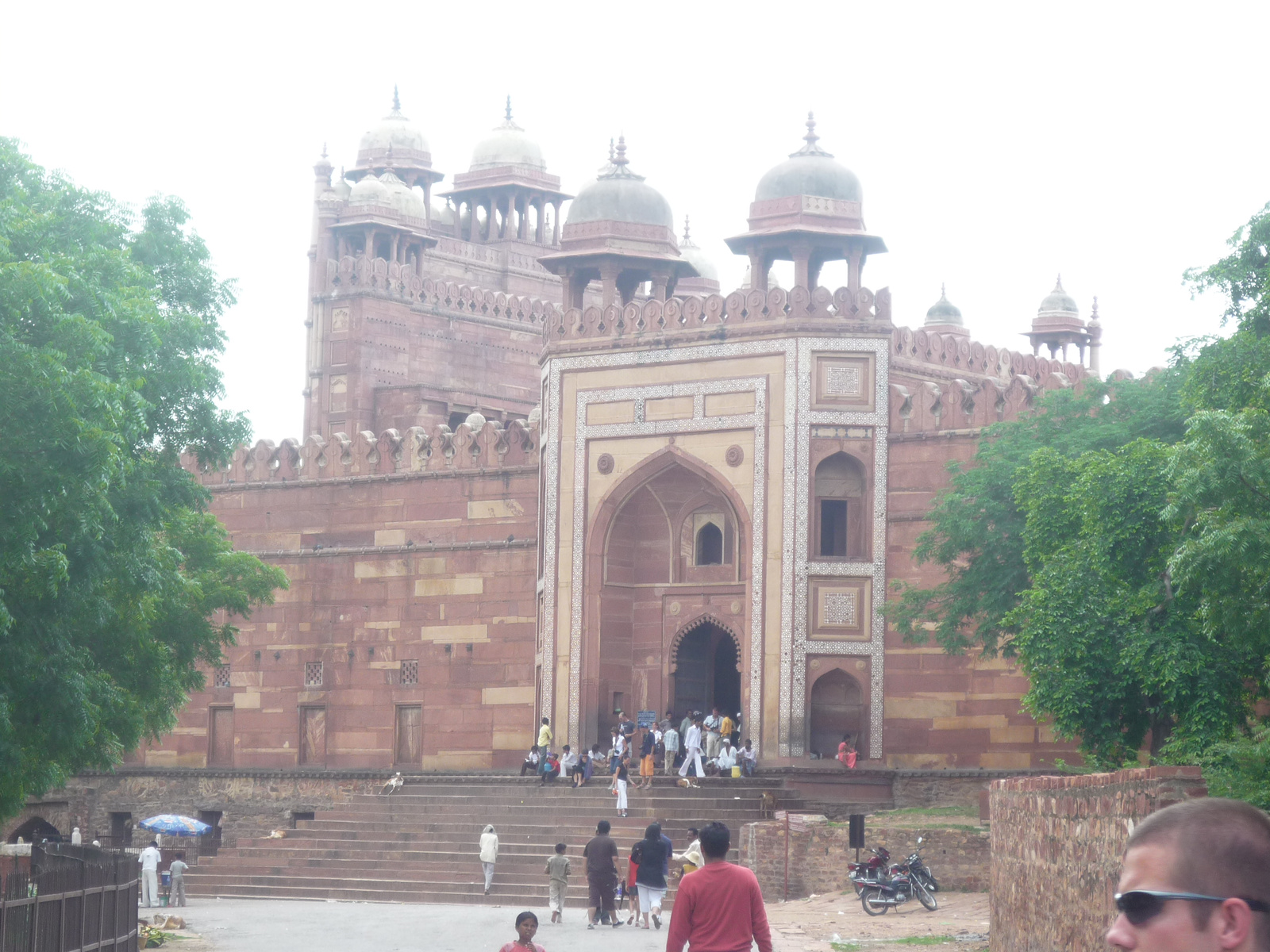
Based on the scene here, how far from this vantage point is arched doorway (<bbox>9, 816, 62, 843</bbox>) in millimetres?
29219

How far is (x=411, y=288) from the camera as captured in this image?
32.4 metres

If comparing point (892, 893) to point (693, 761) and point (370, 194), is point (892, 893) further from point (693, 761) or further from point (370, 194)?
point (370, 194)

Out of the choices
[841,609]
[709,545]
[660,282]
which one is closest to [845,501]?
[841,609]

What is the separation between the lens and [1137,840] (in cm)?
240

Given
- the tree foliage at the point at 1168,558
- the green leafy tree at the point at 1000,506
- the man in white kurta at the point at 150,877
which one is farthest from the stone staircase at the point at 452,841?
the tree foliage at the point at 1168,558

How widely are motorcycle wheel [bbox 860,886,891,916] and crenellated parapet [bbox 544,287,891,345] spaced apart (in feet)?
28.0

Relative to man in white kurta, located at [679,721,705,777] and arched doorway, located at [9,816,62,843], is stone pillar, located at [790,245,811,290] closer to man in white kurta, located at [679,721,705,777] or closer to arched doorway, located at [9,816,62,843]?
man in white kurta, located at [679,721,705,777]

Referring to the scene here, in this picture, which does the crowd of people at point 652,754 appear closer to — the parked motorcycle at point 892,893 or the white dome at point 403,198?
the parked motorcycle at point 892,893

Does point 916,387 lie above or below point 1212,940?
above

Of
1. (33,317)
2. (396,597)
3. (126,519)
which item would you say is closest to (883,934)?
(126,519)

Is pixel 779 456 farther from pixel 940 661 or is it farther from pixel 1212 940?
pixel 1212 940

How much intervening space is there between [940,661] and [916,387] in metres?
3.40

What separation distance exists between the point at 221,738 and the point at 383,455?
4797 millimetres

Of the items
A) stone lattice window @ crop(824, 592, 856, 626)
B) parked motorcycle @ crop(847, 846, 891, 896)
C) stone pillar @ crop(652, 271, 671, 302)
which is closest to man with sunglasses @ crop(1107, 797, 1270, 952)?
parked motorcycle @ crop(847, 846, 891, 896)
